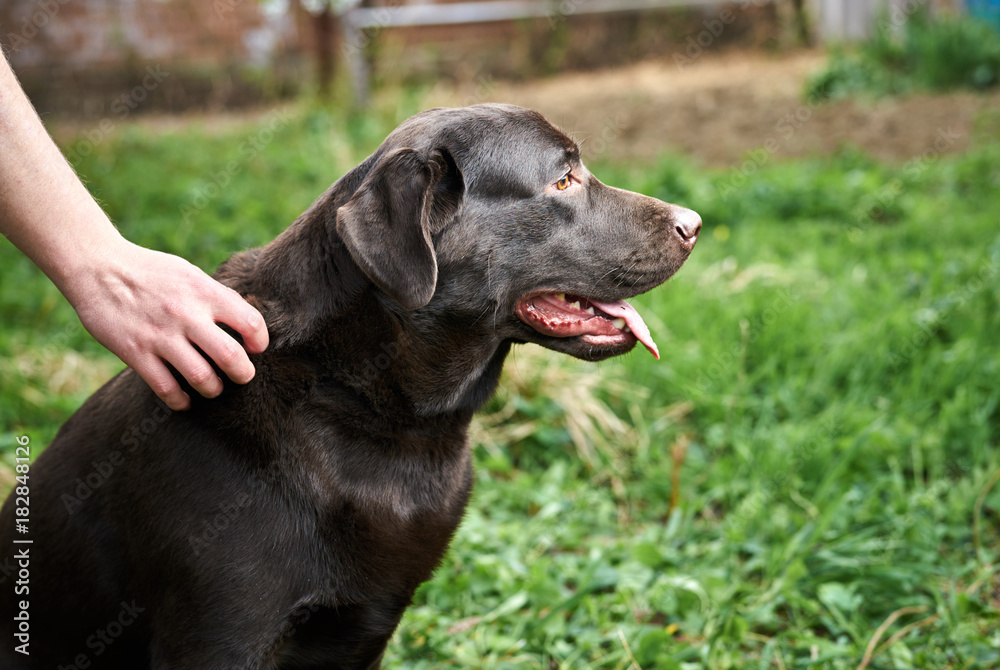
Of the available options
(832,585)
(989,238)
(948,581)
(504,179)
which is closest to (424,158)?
(504,179)

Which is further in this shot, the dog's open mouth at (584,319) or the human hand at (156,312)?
the dog's open mouth at (584,319)

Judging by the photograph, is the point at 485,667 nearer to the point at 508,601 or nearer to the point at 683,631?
the point at 508,601

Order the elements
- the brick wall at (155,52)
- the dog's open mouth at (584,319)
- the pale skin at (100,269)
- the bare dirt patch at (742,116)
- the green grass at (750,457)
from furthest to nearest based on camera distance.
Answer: the brick wall at (155,52) < the bare dirt patch at (742,116) < the green grass at (750,457) < the dog's open mouth at (584,319) < the pale skin at (100,269)

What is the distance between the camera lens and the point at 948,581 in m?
2.73

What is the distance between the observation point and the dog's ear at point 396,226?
1819mm

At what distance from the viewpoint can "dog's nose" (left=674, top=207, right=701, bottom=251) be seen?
227cm

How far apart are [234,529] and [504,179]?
1.06 metres

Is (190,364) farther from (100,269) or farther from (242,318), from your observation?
(100,269)

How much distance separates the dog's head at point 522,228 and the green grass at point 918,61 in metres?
6.43

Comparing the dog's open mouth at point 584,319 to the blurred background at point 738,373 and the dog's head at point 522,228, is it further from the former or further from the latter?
the blurred background at point 738,373

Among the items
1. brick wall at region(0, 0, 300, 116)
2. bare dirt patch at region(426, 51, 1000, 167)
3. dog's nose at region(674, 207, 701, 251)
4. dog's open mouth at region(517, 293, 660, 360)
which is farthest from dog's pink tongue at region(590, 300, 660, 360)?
brick wall at region(0, 0, 300, 116)

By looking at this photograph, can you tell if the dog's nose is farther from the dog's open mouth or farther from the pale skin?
the pale skin

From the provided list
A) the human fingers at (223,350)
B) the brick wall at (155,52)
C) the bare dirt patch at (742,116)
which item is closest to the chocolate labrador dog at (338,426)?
the human fingers at (223,350)

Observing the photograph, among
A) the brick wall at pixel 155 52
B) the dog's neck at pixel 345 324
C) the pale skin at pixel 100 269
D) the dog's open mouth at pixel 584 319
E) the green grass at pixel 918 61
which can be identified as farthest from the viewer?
the brick wall at pixel 155 52
